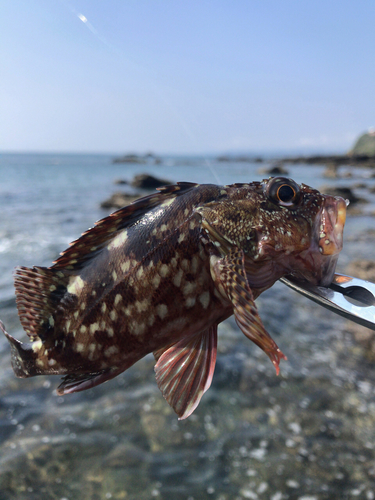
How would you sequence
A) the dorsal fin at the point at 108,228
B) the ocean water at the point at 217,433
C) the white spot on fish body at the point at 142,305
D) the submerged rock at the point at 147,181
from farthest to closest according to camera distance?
the submerged rock at the point at 147,181
the ocean water at the point at 217,433
the dorsal fin at the point at 108,228
the white spot on fish body at the point at 142,305

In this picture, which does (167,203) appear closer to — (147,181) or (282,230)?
(282,230)

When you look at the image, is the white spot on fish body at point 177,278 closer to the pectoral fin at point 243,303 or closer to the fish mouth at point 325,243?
the pectoral fin at point 243,303

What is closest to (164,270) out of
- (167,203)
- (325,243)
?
(167,203)

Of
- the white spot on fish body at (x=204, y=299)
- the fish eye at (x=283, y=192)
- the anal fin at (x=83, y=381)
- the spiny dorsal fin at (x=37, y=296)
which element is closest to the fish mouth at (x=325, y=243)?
the fish eye at (x=283, y=192)

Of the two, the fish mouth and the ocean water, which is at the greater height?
the fish mouth

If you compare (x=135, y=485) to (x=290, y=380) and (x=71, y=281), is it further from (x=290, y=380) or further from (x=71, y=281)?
(x=71, y=281)

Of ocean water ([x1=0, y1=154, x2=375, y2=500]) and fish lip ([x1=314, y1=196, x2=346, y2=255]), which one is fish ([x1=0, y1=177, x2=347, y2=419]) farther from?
ocean water ([x1=0, y1=154, x2=375, y2=500])

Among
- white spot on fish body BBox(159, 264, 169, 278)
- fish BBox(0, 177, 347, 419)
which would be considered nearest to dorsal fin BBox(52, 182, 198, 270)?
fish BBox(0, 177, 347, 419)
